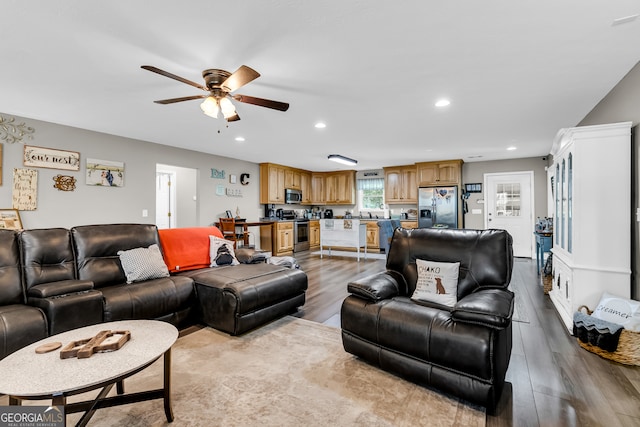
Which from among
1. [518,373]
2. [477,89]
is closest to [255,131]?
[477,89]

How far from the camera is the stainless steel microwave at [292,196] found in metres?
8.14

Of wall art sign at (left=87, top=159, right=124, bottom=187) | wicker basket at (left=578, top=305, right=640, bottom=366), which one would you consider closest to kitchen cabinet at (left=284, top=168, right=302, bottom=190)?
wall art sign at (left=87, top=159, right=124, bottom=187)

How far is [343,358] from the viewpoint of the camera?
234 cm

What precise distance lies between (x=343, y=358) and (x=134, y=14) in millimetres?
2825

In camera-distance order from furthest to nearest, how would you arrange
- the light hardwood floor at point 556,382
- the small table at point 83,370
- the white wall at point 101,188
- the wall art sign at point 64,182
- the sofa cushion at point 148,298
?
1. the wall art sign at point 64,182
2. the white wall at point 101,188
3. the sofa cushion at point 148,298
4. the light hardwood floor at point 556,382
5. the small table at point 83,370

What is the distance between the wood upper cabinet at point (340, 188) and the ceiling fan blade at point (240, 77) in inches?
257

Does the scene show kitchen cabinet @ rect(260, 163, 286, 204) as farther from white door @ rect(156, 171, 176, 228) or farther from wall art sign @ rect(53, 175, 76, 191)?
wall art sign @ rect(53, 175, 76, 191)

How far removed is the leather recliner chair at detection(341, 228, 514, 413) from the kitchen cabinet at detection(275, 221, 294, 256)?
4.99 meters

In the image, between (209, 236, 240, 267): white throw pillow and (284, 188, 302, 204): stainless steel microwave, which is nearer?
(209, 236, 240, 267): white throw pillow

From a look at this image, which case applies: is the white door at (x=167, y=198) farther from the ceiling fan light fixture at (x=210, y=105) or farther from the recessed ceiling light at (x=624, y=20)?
the recessed ceiling light at (x=624, y=20)

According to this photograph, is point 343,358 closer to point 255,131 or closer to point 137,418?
point 137,418

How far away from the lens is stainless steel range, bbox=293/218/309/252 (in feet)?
26.6

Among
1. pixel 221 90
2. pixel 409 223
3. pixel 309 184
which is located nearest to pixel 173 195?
pixel 309 184

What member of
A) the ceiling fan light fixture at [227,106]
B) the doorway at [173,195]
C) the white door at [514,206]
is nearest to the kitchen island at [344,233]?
the white door at [514,206]
